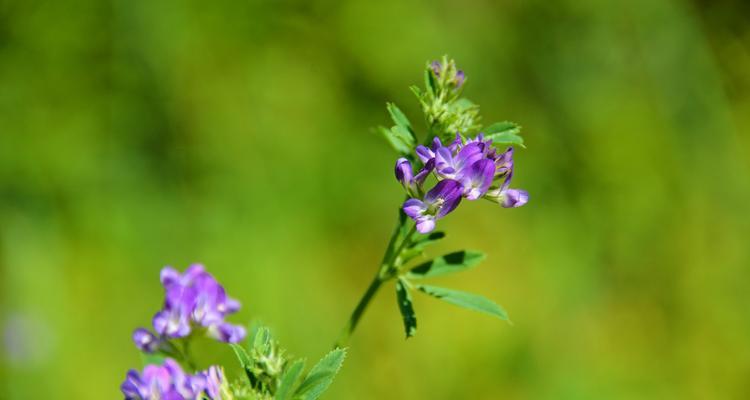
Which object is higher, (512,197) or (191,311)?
(191,311)

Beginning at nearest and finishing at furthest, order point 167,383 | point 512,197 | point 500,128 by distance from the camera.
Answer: point 167,383, point 512,197, point 500,128

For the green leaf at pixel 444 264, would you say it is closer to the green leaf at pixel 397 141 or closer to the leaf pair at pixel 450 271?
the leaf pair at pixel 450 271

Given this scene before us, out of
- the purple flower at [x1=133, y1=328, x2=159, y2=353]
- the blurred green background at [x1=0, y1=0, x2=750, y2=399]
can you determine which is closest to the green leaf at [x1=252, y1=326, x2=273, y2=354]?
the purple flower at [x1=133, y1=328, x2=159, y2=353]

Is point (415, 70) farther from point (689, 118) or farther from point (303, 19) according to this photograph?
point (689, 118)

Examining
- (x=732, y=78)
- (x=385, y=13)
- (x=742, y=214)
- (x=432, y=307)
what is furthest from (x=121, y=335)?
(x=732, y=78)

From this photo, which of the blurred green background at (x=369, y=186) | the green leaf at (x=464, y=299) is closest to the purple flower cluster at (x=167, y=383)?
the green leaf at (x=464, y=299)

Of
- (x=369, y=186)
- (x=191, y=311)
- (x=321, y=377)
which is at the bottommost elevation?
(x=321, y=377)

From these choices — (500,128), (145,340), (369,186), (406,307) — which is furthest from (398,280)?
(369,186)

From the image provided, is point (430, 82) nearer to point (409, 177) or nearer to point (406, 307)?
point (409, 177)
